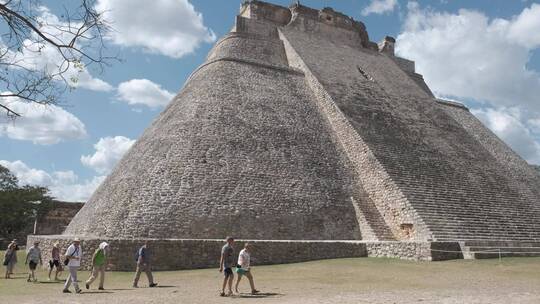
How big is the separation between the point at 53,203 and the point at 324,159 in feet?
70.4

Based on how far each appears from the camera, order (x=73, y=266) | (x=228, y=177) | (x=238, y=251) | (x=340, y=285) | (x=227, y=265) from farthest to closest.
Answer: (x=228, y=177) → (x=238, y=251) → (x=340, y=285) → (x=73, y=266) → (x=227, y=265)

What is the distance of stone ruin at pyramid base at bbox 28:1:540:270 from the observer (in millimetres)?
14133

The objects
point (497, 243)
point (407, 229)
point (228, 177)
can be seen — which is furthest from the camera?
point (228, 177)

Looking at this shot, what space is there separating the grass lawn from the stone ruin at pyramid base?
1.00 metres

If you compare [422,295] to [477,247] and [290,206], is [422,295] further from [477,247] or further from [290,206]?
[290,206]

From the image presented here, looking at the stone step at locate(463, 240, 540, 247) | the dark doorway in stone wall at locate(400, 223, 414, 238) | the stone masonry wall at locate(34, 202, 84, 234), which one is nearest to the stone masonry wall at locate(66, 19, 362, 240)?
the dark doorway in stone wall at locate(400, 223, 414, 238)

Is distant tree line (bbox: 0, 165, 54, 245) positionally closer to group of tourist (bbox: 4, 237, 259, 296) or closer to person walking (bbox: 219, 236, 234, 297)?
group of tourist (bbox: 4, 237, 259, 296)

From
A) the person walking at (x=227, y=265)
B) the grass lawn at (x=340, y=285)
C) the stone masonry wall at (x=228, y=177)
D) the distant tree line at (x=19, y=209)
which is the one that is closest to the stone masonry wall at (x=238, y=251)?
the grass lawn at (x=340, y=285)

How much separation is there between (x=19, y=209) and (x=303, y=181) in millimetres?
24510

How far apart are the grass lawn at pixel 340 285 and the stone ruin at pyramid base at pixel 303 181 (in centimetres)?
100

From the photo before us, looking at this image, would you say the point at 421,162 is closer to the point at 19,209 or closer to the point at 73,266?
the point at 73,266

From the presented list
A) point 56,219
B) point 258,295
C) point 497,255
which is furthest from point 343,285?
point 56,219

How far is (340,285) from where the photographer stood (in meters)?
9.70

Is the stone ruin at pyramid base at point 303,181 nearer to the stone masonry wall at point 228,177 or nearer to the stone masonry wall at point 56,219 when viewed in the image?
the stone masonry wall at point 228,177
